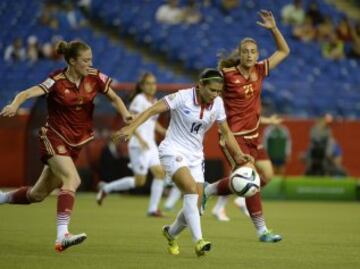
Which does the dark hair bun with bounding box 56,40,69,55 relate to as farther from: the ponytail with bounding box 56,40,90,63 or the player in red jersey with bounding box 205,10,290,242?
the player in red jersey with bounding box 205,10,290,242

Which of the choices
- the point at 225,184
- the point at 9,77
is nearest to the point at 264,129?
the point at 9,77

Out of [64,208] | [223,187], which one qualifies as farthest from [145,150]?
[64,208]

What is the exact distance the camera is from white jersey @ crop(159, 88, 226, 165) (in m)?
10.1

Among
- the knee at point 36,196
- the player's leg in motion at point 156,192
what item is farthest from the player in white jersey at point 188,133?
the player's leg in motion at point 156,192

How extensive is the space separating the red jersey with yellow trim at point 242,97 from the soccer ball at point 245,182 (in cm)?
160

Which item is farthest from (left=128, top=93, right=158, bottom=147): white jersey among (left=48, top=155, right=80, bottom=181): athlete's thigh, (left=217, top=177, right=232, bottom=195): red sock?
(left=48, top=155, right=80, bottom=181): athlete's thigh

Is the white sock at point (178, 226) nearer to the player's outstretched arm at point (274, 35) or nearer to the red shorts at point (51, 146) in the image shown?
the red shorts at point (51, 146)

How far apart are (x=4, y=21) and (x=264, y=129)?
27.4 feet

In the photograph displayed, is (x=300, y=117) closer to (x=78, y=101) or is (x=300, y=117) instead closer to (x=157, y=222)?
(x=157, y=222)

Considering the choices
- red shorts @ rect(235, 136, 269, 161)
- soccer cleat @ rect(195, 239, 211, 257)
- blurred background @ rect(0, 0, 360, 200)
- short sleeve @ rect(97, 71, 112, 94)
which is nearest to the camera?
soccer cleat @ rect(195, 239, 211, 257)

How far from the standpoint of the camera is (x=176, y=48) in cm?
2680

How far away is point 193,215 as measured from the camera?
9719 mm

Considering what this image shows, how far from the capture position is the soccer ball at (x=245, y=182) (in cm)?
1053

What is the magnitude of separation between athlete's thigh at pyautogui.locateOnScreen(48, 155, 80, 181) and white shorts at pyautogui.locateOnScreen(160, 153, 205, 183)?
97cm
